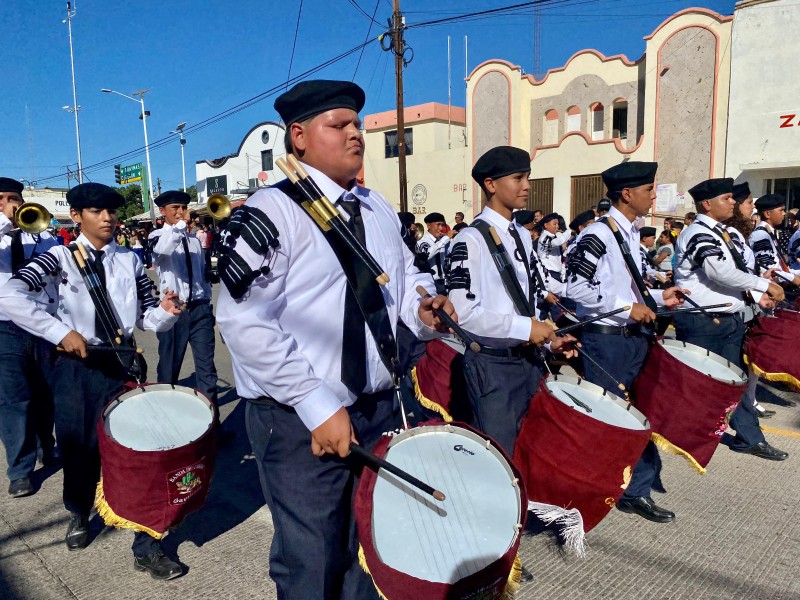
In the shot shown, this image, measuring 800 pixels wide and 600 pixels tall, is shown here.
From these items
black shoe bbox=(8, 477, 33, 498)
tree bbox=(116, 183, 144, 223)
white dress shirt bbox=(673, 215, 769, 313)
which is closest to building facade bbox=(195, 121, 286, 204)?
tree bbox=(116, 183, 144, 223)

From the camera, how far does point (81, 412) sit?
3.62m

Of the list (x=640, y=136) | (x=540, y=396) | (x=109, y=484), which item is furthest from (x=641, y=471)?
(x=640, y=136)

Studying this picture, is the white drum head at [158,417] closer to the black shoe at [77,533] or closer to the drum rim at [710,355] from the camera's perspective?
the black shoe at [77,533]

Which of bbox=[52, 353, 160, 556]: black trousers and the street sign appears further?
the street sign

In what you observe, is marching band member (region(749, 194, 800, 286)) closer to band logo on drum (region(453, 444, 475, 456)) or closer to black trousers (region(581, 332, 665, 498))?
black trousers (region(581, 332, 665, 498))

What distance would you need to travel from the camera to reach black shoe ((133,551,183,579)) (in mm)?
3387

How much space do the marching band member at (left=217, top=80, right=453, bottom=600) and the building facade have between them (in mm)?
39753

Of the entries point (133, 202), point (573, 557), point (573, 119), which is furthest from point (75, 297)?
point (133, 202)

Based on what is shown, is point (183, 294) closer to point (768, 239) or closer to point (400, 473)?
point (400, 473)

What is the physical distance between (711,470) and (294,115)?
4154 millimetres

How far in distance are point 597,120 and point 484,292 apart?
23217 millimetres

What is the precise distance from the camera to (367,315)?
7.02 feet

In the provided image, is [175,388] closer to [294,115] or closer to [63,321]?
[63,321]

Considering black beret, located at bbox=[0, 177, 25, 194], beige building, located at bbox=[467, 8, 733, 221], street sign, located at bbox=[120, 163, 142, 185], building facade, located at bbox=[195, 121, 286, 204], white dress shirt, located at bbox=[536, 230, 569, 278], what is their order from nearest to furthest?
black beret, located at bbox=[0, 177, 25, 194] < white dress shirt, located at bbox=[536, 230, 569, 278] < beige building, located at bbox=[467, 8, 733, 221] < building facade, located at bbox=[195, 121, 286, 204] < street sign, located at bbox=[120, 163, 142, 185]
